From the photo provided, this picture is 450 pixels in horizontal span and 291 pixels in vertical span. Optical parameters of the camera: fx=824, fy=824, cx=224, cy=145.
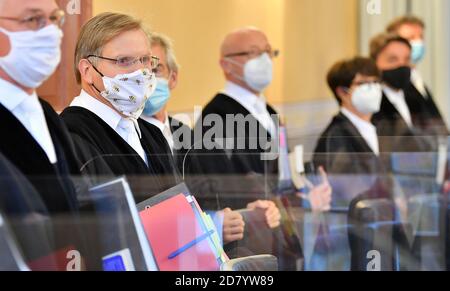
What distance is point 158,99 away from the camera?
89.1 inches

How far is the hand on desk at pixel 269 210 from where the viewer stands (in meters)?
2.60

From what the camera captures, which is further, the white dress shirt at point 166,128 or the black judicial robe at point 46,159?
the white dress shirt at point 166,128

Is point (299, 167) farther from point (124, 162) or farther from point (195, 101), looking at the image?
point (124, 162)

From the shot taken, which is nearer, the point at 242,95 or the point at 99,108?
the point at 99,108

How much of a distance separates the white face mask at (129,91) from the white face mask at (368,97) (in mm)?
1257

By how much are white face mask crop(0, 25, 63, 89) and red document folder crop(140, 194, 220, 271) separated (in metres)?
0.43

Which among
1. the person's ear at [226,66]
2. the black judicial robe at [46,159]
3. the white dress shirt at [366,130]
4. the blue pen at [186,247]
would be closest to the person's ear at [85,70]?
the black judicial robe at [46,159]

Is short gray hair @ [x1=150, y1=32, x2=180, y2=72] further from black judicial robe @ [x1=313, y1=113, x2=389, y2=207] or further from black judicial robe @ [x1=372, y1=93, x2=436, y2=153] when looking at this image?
black judicial robe @ [x1=372, y1=93, x2=436, y2=153]

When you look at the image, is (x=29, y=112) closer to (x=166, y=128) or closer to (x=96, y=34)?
(x=96, y=34)

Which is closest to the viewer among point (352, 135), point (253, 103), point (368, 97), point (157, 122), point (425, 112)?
point (157, 122)

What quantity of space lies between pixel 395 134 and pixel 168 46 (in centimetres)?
139

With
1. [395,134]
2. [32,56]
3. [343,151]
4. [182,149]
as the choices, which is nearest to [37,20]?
[32,56]

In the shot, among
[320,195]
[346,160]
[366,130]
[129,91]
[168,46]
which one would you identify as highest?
[168,46]

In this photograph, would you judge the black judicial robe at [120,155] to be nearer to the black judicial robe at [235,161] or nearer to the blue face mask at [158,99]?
the blue face mask at [158,99]
